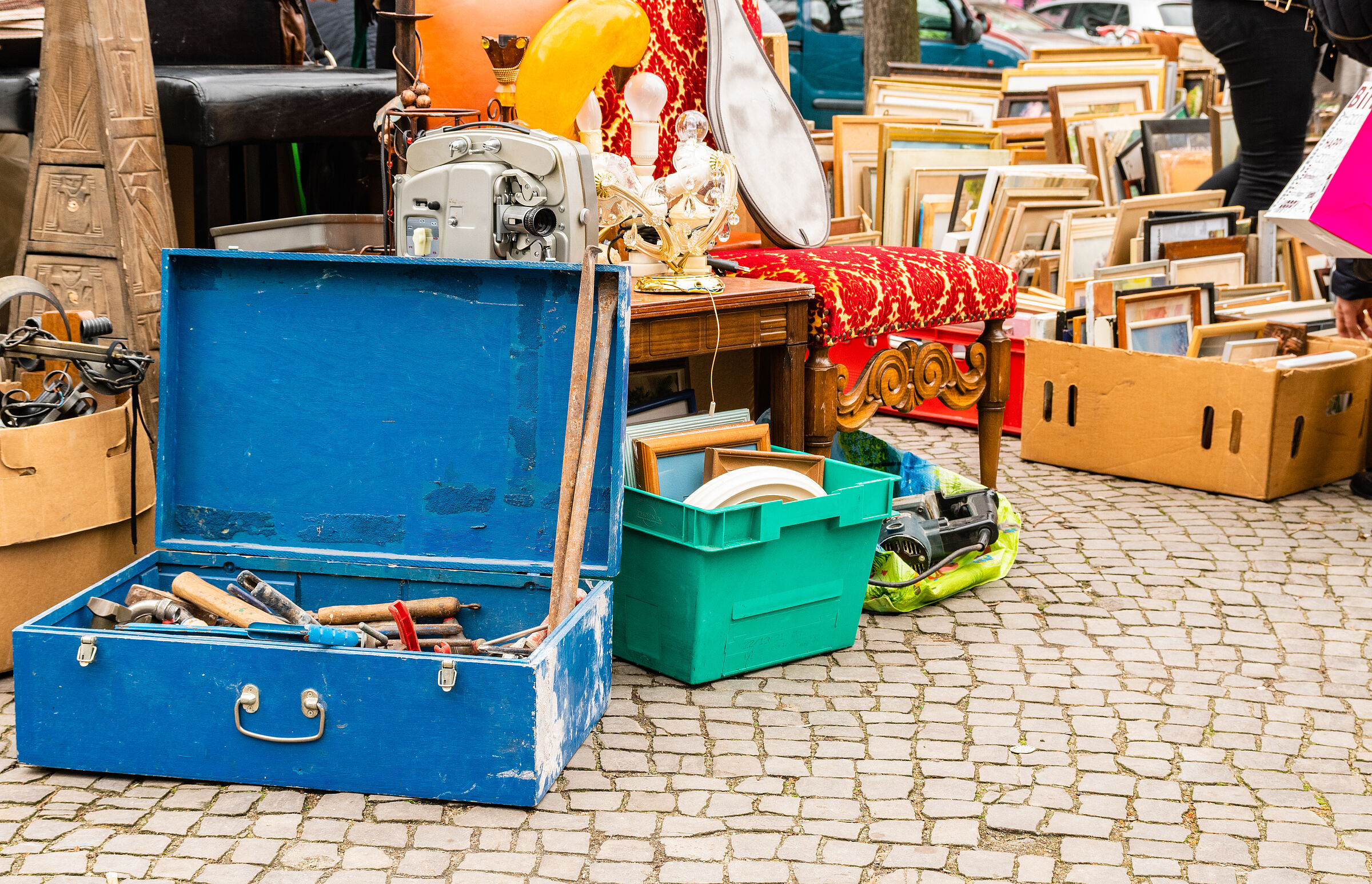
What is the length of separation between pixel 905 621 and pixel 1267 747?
88 cm

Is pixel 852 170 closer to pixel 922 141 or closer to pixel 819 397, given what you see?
pixel 922 141

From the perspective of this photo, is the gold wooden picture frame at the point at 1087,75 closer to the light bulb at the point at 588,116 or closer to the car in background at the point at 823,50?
the car in background at the point at 823,50

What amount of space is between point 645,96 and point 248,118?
121 cm

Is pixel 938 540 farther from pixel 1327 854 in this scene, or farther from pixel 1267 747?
pixel 1327 854

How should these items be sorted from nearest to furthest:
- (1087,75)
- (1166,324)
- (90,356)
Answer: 1. (90,356)
2. (1166,324)
3. (1087,75)

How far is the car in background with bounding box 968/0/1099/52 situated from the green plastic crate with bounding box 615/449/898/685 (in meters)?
10.1

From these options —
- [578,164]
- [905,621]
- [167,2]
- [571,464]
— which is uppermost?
[167,2]

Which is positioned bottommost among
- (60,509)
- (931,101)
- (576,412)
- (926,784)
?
(926,784)

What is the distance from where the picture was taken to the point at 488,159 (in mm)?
2641

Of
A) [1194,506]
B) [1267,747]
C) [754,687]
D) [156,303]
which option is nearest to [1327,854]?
[1267,747]

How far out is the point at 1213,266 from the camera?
5.18 metres

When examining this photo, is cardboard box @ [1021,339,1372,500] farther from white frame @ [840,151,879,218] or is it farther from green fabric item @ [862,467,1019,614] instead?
white frame @ [840,151,879,218]

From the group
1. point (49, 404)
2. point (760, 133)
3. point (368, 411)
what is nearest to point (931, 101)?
point (760, 133)

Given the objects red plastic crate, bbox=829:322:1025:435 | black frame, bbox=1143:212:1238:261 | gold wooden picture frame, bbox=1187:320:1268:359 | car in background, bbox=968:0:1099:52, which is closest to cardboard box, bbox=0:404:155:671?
red plastic crate, bbox=829:322:1025:435
